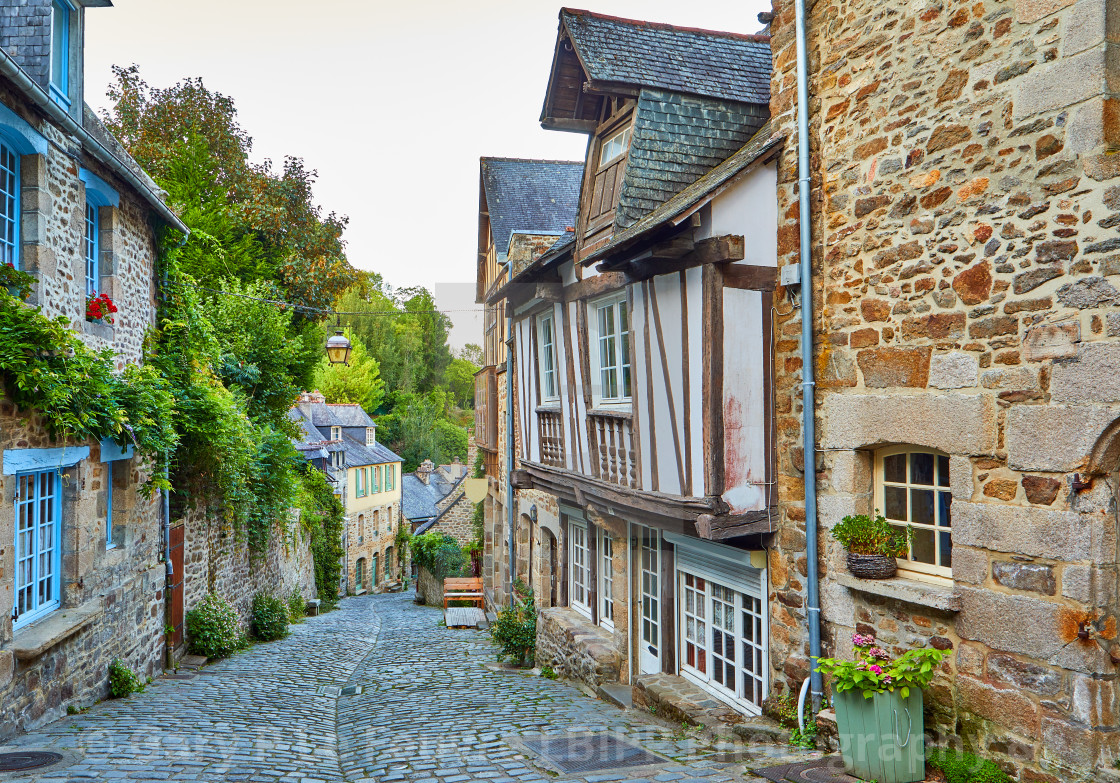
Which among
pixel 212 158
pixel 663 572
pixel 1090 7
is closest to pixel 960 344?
pixel 1090 7

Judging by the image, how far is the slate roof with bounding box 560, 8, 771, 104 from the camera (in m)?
7.77

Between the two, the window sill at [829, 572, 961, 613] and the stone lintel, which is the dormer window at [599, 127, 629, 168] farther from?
the window sill at [829, 572, 961, 613]

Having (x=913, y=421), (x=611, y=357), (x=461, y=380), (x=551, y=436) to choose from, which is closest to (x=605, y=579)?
(x=551, y=436)

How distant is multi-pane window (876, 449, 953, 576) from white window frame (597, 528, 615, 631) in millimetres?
4494

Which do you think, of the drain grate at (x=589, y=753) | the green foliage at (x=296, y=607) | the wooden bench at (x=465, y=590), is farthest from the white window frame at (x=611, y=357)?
the wooden bench at (x=465, y=590)

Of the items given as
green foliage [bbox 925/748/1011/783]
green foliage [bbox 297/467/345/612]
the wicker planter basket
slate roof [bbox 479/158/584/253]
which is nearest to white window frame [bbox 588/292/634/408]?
the wicker planter basket

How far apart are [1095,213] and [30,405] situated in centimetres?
751

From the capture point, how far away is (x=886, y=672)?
491 centimetres

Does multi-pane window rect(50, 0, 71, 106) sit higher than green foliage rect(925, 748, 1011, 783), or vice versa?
multi-pane window rect(50, 0, 71, 106)

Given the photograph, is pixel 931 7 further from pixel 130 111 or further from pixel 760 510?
pixel 130 111

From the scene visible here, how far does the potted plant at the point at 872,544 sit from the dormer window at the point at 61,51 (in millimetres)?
7622

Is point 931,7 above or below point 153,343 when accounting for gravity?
above

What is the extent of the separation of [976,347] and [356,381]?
36.9 metres

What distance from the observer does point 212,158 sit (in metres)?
18.5
